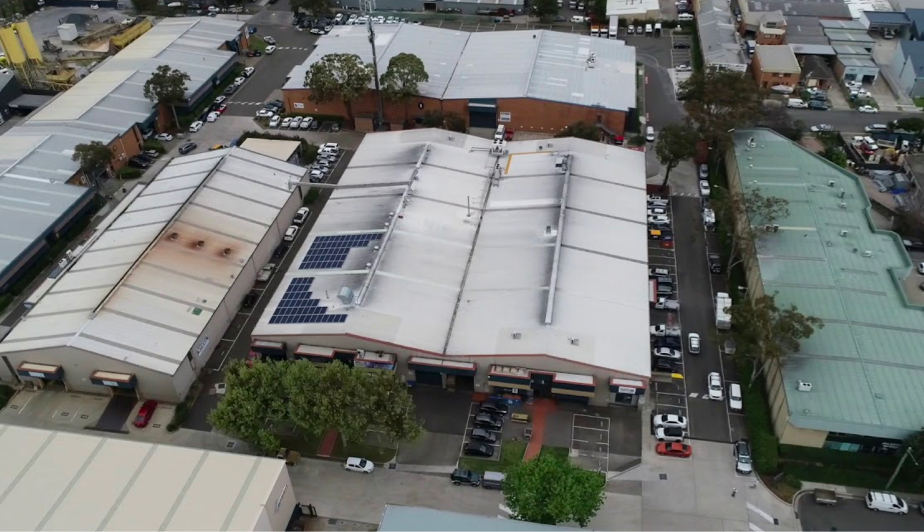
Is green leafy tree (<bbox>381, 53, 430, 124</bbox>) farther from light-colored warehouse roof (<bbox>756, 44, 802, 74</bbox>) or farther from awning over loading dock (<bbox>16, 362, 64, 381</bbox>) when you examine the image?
awning over loading dock (<bbox>16, 362, 64, 381</bbox>)

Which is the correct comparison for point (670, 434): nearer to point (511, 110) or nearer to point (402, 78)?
point (511, 110)

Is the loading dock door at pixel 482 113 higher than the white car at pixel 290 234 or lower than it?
higher

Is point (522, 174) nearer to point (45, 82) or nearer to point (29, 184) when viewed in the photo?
point (29, 184)

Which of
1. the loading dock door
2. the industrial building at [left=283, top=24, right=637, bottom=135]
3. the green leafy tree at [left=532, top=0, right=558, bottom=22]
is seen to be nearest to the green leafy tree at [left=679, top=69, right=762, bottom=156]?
the industrial building at [left=283, top=24, right=637, bottom=135]

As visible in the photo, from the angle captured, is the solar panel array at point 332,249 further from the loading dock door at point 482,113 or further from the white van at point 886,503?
the white van at point 886,503

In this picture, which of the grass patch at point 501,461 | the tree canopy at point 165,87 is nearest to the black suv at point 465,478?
the grass patch at point 501,461

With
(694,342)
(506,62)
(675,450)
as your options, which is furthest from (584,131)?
(675,450)

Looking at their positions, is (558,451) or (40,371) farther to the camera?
(40,371)
